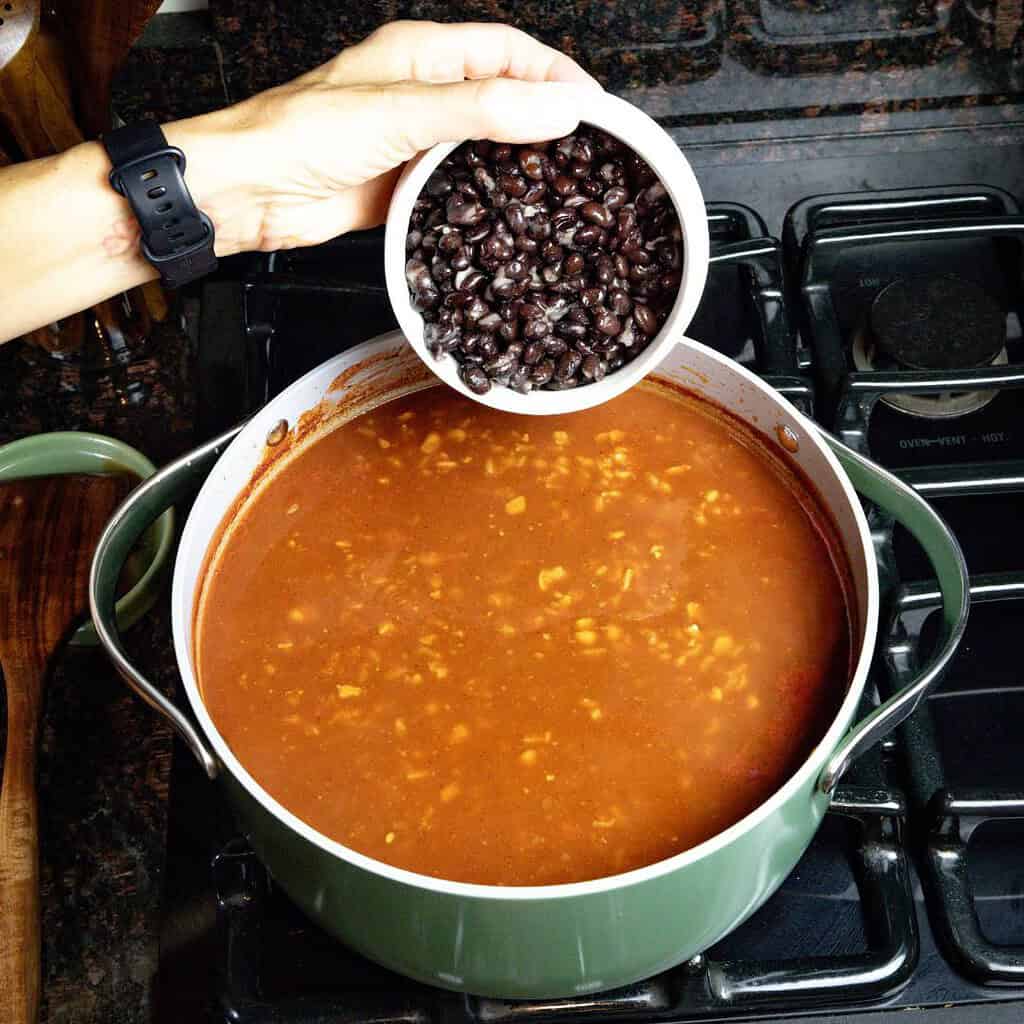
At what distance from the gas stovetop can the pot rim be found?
0.14 m

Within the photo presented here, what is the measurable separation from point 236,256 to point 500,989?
994mm

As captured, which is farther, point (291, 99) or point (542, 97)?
point (291, 99)

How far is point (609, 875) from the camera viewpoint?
1082 millimetres

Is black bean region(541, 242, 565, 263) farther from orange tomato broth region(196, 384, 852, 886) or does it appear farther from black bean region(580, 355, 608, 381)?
orange tomato broth region(196, 384, 852, 886)

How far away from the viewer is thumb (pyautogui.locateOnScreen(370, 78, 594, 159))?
1.08 meters

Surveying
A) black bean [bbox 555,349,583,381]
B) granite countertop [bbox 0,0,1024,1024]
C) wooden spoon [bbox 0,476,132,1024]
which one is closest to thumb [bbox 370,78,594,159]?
black bean [bbox 555,349,583,381]

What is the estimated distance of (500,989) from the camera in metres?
1.08

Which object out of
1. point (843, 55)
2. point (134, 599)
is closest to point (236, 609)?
point (134, 599)

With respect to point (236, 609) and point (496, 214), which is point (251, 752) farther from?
point (496, 214)

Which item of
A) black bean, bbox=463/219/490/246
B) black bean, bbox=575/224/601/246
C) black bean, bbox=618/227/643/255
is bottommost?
black bean, bbox=618/227/643/255

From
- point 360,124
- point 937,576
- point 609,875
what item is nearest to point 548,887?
point 609,875

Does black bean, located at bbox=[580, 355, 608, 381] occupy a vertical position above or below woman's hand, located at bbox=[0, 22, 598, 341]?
below

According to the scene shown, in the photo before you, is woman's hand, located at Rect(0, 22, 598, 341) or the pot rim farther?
woman's hand, located at Rect(0, 22, 598, 341)

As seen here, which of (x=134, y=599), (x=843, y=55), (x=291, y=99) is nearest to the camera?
(x=291, y=99)
